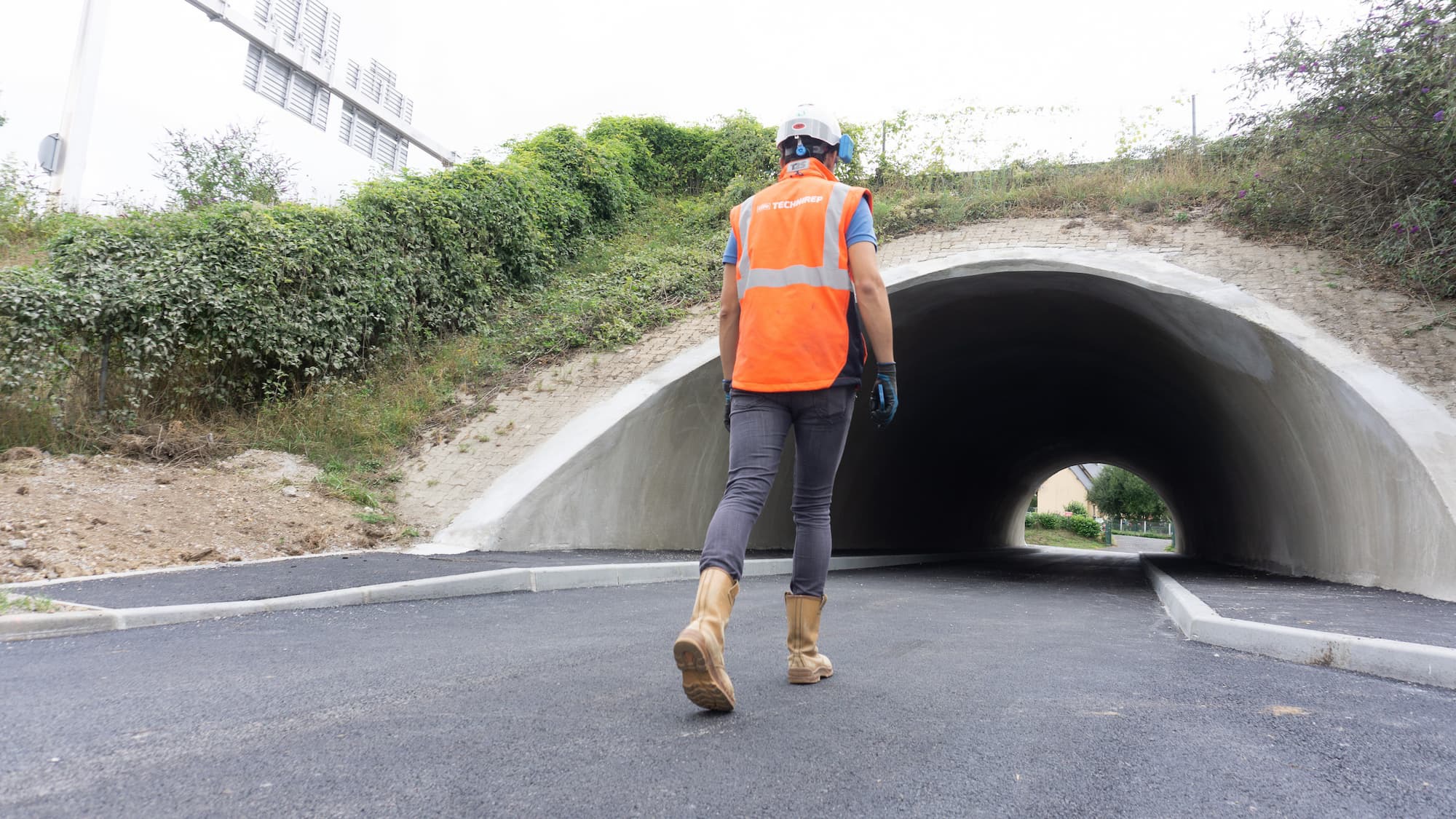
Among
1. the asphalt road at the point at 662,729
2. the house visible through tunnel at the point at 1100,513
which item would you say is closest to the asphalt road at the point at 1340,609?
the asphalt road at the point at 662,729

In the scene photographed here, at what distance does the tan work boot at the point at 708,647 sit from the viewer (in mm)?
2727

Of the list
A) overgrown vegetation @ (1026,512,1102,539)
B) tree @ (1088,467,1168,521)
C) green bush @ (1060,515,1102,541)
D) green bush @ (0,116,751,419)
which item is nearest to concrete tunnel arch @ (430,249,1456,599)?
green bush @ (0,116,751,419)

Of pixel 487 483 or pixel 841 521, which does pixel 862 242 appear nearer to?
pixel 487 483

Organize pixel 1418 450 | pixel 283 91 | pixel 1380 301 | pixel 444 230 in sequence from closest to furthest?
pixel 1418 450, pixel 1380 301, pixel 444 230, pixel 283 91

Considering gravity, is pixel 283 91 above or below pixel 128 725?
above

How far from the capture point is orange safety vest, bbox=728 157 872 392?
132 inches

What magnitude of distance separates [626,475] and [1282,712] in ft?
25.5

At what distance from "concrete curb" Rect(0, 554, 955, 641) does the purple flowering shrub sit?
7308mm

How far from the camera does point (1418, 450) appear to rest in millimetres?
7355

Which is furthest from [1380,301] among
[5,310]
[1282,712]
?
[5,310]

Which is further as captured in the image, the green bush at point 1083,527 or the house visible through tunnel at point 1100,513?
the green bush at point 1083,527

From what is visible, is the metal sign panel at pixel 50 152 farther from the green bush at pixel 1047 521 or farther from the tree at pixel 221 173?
the green bush at pixel 1047 521

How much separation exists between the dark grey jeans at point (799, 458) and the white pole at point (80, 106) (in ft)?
54.8

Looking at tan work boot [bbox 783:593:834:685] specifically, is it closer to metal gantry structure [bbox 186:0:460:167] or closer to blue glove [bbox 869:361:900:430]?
blue glove [bbox 869:361:900:430]
